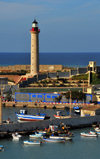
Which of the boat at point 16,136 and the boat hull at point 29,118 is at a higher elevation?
the boat hull at point 29,118

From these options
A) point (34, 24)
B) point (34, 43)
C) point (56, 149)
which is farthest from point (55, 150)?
point (34, 24)

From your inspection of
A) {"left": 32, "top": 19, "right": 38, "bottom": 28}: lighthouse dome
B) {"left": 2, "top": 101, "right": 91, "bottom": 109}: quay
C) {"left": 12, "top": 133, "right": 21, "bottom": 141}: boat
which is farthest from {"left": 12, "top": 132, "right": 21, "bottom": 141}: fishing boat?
{"left": 32, "top": 19, "right": 38, "bottom": 28}: lighthouse dome

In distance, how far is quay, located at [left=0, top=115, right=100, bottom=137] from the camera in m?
34.5

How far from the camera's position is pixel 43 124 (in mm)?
36438

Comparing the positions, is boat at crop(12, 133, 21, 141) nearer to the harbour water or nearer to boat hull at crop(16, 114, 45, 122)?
the harbour water

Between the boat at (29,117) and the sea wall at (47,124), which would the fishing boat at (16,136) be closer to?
the sea wall at (47,124)

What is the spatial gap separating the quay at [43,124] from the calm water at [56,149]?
0.98 metres

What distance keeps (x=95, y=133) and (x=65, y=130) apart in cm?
196

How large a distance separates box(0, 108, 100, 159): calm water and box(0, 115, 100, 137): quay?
981 mm

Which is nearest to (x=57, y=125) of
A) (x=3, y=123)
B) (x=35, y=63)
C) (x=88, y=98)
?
(x=3, y=123)

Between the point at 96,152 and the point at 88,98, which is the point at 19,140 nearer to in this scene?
the point at 96,152

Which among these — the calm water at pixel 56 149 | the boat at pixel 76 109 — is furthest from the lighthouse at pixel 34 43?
the calm water at pixel 56 149

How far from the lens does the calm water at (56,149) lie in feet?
99.9

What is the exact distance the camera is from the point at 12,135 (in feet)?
111
